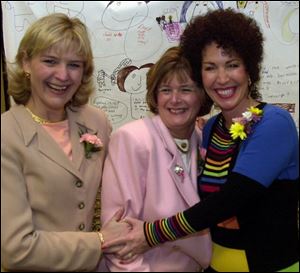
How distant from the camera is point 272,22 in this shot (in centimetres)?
203

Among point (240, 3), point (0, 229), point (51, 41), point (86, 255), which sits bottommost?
point (86, 255)

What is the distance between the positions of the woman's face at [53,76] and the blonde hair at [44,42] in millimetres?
17

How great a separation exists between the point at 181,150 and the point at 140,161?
0.60ft

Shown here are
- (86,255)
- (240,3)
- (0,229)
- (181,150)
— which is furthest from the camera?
(240,3)

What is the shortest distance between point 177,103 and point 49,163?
50cm

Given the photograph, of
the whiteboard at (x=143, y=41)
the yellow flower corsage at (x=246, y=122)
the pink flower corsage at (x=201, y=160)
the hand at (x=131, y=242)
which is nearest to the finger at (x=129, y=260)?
the hand at (x=131, y=242)

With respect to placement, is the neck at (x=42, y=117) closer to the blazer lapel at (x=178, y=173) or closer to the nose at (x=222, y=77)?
the blazer lapel at (x=178, y=173)

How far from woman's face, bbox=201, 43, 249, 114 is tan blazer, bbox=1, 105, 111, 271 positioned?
50 cm

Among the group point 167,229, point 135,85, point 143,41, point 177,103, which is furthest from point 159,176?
point 143,41

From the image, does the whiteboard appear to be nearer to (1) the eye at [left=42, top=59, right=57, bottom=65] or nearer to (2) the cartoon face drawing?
(2) the cartoon face drawing

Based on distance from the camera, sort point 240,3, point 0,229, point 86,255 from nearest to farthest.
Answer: point 0,229
point 86,255
point 240,3

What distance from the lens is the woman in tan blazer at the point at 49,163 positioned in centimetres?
120

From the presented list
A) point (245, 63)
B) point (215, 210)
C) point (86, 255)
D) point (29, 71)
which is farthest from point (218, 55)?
point (86, 255)

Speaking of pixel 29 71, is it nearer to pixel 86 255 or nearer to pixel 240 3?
pixel 86 255
